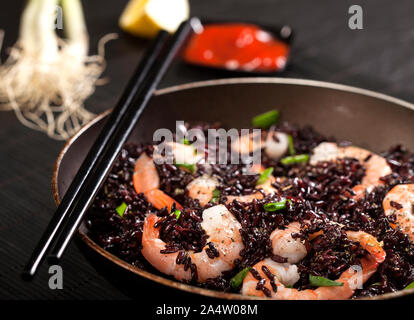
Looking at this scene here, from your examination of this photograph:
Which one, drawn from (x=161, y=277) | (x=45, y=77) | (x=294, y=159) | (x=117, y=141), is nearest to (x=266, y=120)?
(x=294, y=159)

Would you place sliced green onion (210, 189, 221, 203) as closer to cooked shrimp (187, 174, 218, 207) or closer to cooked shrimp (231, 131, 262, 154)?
cooked shrimp (187, 174, 218, 207)

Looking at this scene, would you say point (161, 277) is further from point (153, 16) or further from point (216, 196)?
point (153, 16)

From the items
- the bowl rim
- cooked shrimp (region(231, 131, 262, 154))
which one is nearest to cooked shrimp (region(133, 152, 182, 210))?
the bowl rim

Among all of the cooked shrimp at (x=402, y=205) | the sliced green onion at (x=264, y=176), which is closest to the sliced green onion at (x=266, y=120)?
the sliced green onion at (x=264, y=176)

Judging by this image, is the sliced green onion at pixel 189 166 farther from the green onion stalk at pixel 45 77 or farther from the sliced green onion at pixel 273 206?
the green onion stalk at pixel 45 77

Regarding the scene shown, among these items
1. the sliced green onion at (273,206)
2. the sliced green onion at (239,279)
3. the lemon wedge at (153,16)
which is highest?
the lemon wedge at (153,16)

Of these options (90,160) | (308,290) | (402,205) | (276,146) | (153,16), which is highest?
(153,16)
